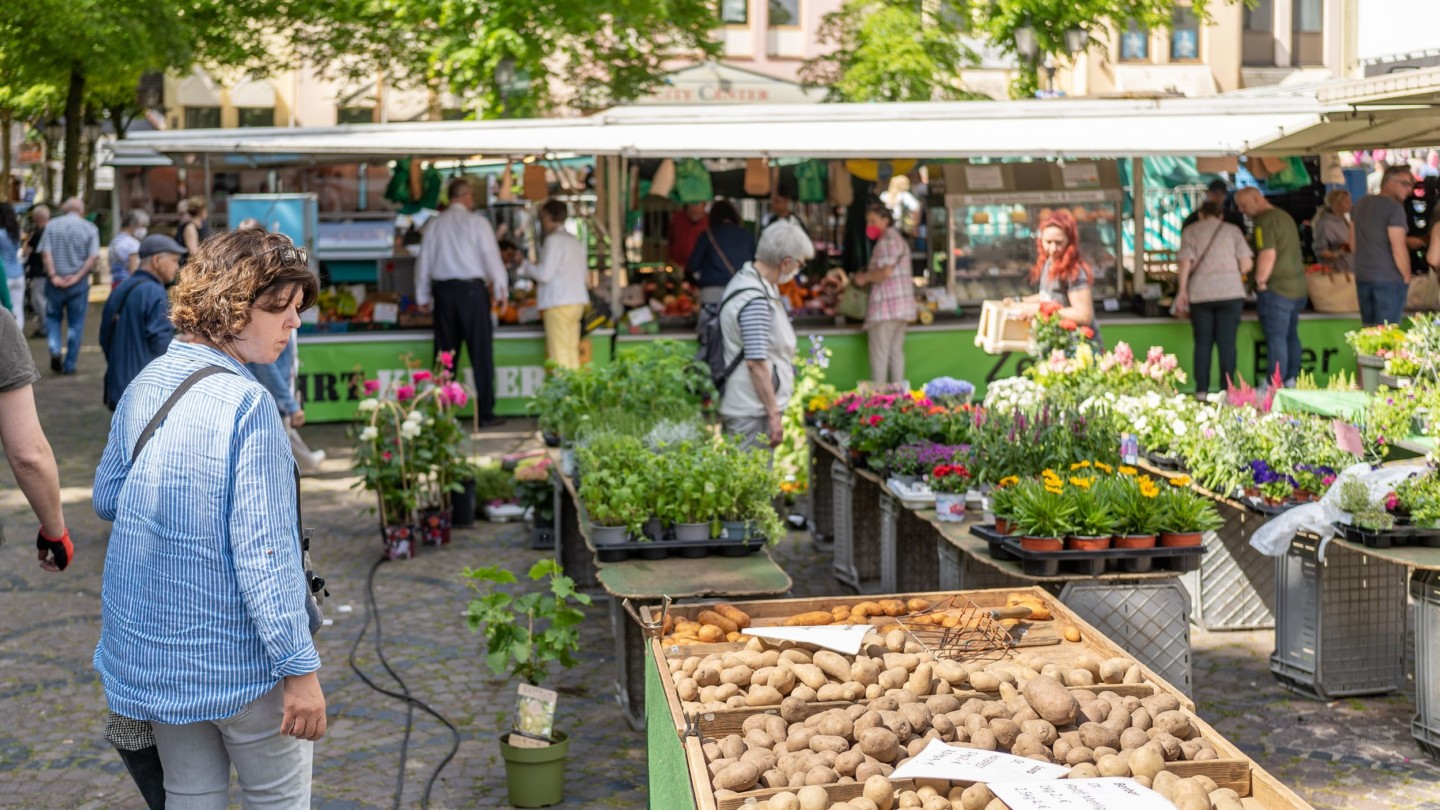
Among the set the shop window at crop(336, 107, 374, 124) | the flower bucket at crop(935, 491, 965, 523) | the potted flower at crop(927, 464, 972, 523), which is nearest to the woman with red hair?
the potted flower at crop(927, 464, 972, 523)

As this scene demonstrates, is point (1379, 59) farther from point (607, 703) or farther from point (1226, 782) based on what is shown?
point (1226, 782)

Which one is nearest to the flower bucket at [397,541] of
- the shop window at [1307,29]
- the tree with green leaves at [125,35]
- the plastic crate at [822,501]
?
the plastic crate at [822,501]

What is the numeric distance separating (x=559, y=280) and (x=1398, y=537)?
27.4ft

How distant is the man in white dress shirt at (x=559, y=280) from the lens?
42.4ft

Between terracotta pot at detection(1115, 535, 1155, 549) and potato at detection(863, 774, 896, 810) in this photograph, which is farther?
terracotta pot at detection(1115, 535, 1155, 549)

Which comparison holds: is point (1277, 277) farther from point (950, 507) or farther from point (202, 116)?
point (202, 116)

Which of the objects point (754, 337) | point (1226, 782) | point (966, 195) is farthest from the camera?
point (966, 195)

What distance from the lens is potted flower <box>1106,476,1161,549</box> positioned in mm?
5414

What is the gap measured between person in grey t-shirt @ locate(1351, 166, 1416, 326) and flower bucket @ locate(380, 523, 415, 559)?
8.33 m

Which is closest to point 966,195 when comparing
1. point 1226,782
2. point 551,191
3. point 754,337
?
point 551,191

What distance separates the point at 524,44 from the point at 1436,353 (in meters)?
11.7

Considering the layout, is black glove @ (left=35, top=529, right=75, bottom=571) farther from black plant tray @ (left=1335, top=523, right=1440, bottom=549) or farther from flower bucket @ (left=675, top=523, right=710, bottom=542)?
black plant tray @ (left=1335, top=523, right=1440, bottom=549)

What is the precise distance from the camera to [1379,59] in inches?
798

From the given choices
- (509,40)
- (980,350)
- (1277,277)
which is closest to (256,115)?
(509,40)
